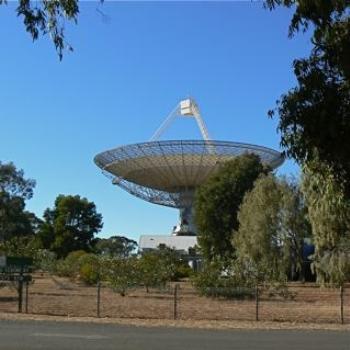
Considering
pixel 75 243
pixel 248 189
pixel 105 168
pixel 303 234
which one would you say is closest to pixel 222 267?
pixel 303 234

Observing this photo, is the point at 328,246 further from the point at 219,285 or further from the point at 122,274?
the point at 122,274

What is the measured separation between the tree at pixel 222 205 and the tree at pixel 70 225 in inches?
1418

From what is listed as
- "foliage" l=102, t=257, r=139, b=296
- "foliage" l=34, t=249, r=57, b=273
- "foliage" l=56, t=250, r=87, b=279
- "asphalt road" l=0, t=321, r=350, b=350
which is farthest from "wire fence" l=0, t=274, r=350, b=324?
"foliage" l=56, t=250, r=87, b=279

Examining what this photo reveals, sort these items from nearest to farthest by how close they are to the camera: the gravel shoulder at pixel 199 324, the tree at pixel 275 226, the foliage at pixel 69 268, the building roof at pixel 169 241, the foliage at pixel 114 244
A: the gravel shoulder at pixel 199 324 → the tree at pixel 275 226 → the foliage at pixel 69 268 → the building roof at pixel 169 241 → the foliage at pixel 114 244

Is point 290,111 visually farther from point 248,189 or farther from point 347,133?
point 248,189

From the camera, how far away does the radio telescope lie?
244ft

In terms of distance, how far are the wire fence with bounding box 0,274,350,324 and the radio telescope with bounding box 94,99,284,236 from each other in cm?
3538

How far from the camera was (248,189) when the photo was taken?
201ft

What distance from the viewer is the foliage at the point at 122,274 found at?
1362 inches

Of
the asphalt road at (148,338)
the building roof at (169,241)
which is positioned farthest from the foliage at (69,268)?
the building roof at (169,241)

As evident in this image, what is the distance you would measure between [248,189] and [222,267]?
26.4 meters

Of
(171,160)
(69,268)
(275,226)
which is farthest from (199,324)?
(171,160)

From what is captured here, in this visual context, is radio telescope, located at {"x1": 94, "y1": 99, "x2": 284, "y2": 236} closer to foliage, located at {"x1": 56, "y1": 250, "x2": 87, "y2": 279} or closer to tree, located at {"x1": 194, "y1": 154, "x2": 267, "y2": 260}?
tree, located at {"x1": 194, "y1": 154, "x2": 267, "y2": 260}

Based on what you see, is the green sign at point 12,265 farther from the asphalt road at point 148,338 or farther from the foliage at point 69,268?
the foliage at point 69,268
